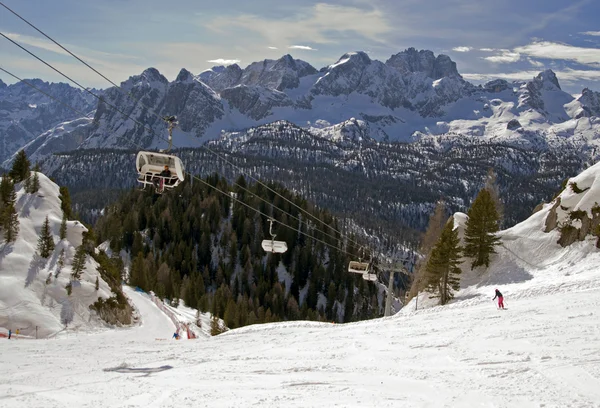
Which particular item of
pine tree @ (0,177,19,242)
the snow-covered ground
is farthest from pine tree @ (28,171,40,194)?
the snow-covered ground

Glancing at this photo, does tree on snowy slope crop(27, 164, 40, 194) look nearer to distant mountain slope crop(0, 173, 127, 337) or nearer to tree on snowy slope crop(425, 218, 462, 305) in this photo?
distant mountain slope crop(0, 173, 127, 337)

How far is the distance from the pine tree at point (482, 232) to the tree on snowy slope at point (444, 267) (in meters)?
4.07

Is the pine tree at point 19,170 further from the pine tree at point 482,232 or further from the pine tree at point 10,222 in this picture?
the pine tree at point 482,232

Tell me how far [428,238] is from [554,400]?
54354 mm

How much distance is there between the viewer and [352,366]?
23547 millimetres

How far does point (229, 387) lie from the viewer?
19922 mm

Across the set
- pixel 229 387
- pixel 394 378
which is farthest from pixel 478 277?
pixel 229 387

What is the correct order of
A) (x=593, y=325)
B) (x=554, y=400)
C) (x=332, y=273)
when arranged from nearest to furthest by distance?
(x=554, y=400), (x=593, y=325), (x=332, y=273)

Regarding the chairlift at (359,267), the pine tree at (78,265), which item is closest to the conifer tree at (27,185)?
the pine tree at (78,265)

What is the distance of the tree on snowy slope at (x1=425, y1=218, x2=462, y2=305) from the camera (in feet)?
153

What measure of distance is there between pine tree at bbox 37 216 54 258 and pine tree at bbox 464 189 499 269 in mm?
40937

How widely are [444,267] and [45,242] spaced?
38529 millimetres

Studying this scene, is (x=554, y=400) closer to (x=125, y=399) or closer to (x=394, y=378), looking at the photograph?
(x=394, y=378)

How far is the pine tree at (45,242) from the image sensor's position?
52.5 meters
